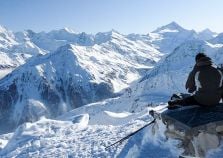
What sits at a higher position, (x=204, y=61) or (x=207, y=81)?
(x=204, y=61)

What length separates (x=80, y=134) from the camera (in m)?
21.1

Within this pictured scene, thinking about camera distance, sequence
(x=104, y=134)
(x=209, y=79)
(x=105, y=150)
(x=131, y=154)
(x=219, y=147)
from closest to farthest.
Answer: (x=219, y=147) → (x=209, y=79) → (x=131, y=154) → (x=105, y=150) → (x=104, y=134)

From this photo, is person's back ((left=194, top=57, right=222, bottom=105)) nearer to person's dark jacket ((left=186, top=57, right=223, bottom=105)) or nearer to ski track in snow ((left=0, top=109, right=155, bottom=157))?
person's dark jacket ((left=186, top=57, right=223, bottom=105))

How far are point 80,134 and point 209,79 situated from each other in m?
11.0

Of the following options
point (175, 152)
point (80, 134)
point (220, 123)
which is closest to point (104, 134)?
point (80, 134)

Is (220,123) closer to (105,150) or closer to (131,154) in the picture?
(131,154)

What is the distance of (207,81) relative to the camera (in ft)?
36.8

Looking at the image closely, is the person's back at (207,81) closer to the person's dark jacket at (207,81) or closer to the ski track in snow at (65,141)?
the person's dark jacket at (207,81)

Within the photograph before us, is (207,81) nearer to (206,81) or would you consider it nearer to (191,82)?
(206,81)

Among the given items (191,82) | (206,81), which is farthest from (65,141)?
(206,81)

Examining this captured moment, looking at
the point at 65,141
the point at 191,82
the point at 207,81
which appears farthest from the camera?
the point at 65,141

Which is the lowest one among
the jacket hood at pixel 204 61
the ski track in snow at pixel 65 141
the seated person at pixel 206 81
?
the ski track in snow at pixel 65 141

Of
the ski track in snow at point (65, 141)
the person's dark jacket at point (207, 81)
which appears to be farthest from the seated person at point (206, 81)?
the ski track in snow at point (65, 141)

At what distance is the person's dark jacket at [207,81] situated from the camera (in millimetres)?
11188
